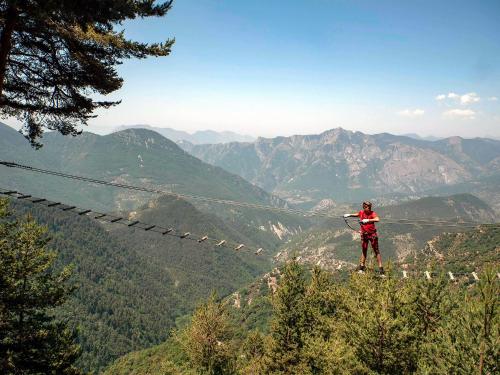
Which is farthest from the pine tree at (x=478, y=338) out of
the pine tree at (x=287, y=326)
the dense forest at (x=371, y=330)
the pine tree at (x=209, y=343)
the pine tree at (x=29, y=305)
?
the pine tree at (x=209, y=343)

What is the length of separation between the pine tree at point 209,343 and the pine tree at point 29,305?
17.3 m

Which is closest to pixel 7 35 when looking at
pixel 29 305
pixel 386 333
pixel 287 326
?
pixel 29 305

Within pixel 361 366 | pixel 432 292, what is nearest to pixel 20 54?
pixel 361 366

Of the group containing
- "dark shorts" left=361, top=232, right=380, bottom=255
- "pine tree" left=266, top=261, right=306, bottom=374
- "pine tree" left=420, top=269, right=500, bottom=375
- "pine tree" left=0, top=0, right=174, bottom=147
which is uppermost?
"pine tree" left=0, top=0, right=174, bottom=147

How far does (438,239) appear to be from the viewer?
7003 inches

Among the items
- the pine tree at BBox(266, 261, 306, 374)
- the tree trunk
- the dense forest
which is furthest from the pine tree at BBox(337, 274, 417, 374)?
the tree trunk

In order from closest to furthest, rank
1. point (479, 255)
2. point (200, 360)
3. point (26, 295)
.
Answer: point (26, 295) → point (200, 360) → point (479, 255)

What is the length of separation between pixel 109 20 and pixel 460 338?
1924cm

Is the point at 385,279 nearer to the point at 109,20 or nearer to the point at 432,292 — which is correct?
the point at 432,292

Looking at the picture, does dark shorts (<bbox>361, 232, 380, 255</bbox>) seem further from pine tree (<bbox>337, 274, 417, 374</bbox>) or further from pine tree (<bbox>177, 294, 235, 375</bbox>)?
pine tree (<bbox>177, 294, 235, 375</bbox>)

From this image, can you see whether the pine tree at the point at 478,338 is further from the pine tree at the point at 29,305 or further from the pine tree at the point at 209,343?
the pine tree at the point at 209,343

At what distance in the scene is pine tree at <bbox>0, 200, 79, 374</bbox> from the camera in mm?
17016

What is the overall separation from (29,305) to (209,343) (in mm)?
21164

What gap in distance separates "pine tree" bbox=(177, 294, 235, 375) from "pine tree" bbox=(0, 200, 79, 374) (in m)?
17.3
